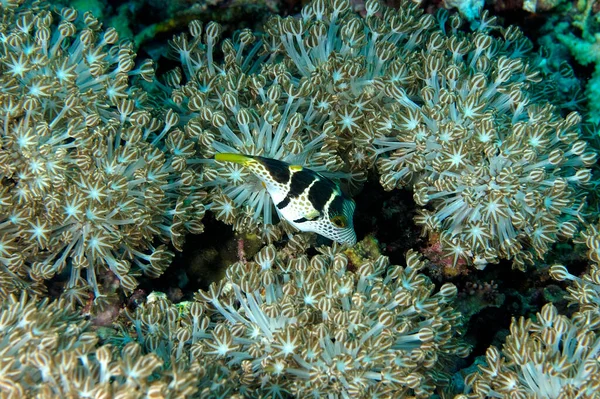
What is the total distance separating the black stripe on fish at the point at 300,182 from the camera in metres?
4.00

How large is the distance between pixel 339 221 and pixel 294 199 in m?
0.44

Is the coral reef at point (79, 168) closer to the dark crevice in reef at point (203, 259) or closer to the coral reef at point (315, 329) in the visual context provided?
the dark crevice in reef at point (203, 259)

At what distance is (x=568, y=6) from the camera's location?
21.6ft

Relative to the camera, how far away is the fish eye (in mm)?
3979

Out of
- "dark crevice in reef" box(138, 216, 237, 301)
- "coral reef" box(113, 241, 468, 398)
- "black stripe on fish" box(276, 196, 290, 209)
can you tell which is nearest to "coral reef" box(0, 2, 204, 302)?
"dark crevice in reef" box(138, 216, 237, 301)

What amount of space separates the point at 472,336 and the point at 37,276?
177 inches

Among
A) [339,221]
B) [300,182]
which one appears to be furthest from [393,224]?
[300,182]

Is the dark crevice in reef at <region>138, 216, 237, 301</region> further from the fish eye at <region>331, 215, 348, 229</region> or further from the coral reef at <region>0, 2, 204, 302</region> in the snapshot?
the fish eye at <region>331, 215, 348, 229</region>

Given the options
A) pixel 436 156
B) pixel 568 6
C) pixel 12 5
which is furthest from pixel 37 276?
pixel 568 6

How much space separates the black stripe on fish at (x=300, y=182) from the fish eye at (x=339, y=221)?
0.37m

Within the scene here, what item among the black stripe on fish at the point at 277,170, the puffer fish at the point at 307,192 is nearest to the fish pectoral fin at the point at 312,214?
the puffer fish at the point at 307,192

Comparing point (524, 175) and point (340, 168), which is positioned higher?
point (524, 175)

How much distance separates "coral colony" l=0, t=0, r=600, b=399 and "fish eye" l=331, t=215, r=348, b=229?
0.13ft

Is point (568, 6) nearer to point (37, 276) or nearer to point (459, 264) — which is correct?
point (459, 264)
